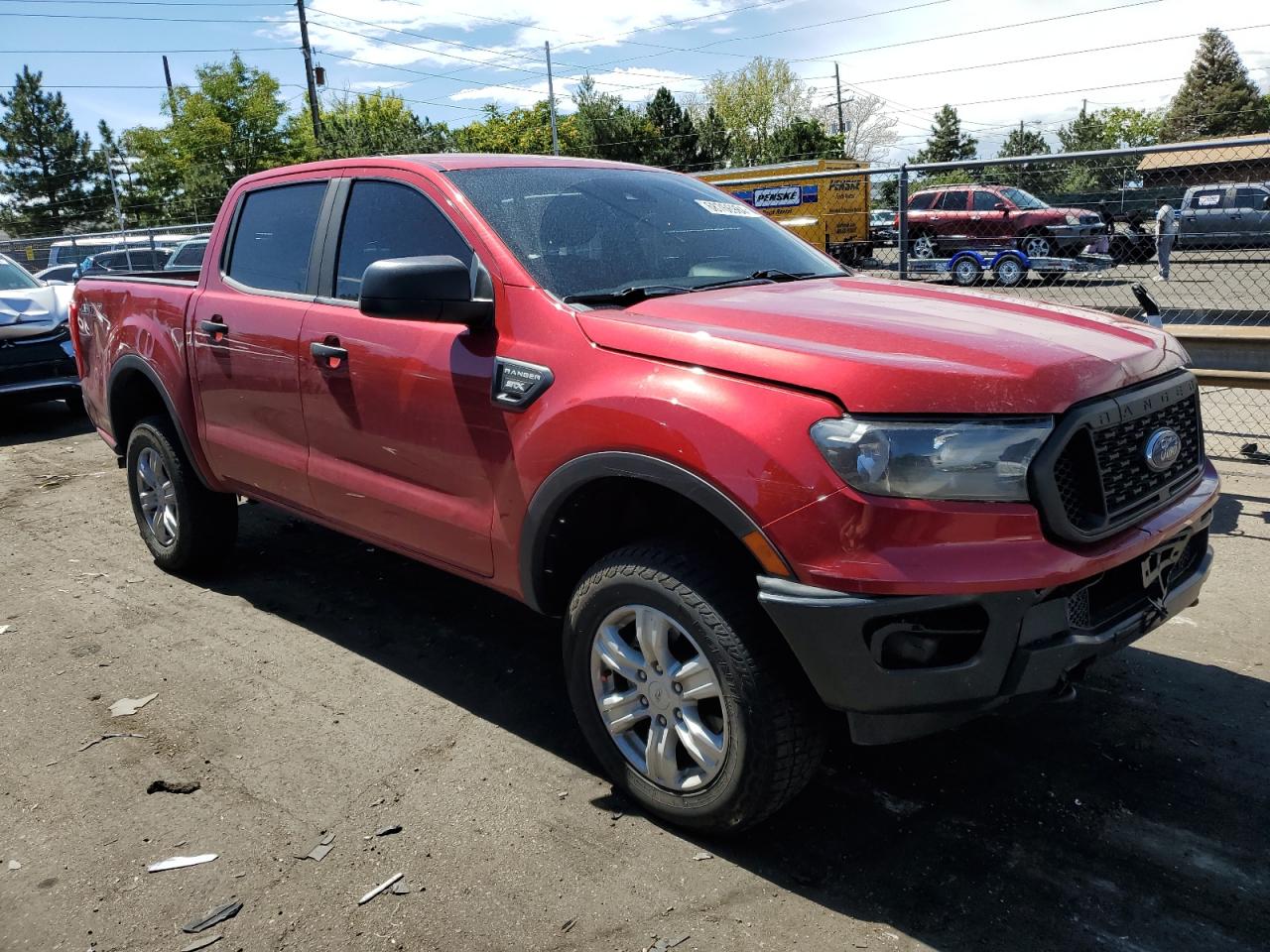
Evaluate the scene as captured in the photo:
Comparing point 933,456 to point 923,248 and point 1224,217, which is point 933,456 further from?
point 923,248

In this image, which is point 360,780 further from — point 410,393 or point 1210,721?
point 1210,721

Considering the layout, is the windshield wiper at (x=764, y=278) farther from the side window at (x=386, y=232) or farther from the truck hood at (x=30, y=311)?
the truck hood at (x=30, y=311)

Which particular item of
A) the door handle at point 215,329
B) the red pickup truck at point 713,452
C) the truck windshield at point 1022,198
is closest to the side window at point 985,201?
the truck windshield at point 1022,198

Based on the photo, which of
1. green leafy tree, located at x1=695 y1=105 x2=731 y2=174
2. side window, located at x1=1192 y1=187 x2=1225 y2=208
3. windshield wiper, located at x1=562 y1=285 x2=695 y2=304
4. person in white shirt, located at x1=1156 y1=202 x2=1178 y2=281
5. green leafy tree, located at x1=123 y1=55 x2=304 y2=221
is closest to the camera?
windshield wiper, located at x1=562 y1=285 x2=695 y2=304

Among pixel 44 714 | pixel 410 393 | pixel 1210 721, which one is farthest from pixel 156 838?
pixel 1210 721

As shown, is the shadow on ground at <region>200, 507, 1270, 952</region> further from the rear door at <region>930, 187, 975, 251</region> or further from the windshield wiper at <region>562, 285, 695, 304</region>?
the rear door at <region>930, 187, 975, 251</region>

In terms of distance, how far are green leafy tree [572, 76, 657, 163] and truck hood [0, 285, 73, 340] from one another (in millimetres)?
46642

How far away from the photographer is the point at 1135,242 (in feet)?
23.7

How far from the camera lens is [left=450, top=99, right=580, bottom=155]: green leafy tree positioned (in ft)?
186

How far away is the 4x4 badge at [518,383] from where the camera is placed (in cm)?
298

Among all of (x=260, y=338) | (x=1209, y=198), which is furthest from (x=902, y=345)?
(x=1209, y=198)

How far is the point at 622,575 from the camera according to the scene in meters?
2.79

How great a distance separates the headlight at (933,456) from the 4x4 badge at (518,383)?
0.96 metres

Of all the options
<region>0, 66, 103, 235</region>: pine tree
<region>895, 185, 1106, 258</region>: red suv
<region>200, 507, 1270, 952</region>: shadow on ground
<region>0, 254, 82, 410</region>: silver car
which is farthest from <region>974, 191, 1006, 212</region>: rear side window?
<region>0, 66, 103, 235</region>: pine tree
